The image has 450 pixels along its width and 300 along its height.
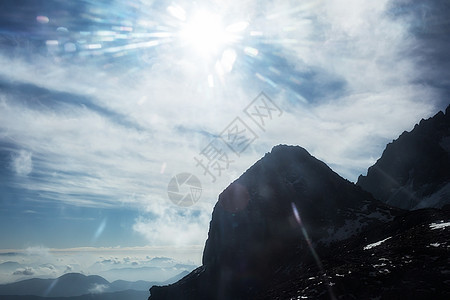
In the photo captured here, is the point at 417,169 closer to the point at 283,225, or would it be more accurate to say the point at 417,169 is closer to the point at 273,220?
the point at 283,225

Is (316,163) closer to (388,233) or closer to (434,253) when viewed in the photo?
(388,233)

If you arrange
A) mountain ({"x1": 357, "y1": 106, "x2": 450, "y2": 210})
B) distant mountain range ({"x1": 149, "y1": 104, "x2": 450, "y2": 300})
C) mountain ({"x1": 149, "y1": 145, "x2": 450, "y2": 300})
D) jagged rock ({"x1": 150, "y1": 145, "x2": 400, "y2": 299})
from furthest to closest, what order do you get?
mountain ({"x1": 357, "y1": 106, "x2": 450, "y2": 210}) → jagged rock ({"x1": 150, "y1": 145, "x2": 400, "y2": 299}) → mountain ({"x1": 149, "y1": 145, "x2": 450, "y2": 300}) → distant mountain range ({"x1": 149, "y1": 104, "x2": 450, "y2": 300})

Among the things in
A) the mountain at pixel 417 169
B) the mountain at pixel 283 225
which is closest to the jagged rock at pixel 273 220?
the mountain at pixel 283 225

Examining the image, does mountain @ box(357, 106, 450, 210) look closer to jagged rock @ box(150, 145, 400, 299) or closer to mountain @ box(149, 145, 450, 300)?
jagged rock @ box(150, 145, 400, 299)

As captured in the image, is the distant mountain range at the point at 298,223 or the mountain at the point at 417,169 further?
the mountain at the point at 417,169

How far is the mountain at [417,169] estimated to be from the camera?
3932 inches

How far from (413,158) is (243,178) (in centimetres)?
8123

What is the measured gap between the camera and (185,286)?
273ft

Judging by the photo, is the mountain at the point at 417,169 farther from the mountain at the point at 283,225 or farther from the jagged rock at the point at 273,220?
the mountain at the point at 283,225

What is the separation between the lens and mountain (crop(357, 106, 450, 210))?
99.9 metres

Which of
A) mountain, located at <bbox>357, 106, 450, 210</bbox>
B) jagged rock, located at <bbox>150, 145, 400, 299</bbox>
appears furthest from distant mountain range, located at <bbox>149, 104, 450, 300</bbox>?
mountain, located at <bbox>357, 106, 450, 210</bbox>

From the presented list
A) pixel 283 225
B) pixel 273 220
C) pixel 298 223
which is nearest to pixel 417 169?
pixel 298 223

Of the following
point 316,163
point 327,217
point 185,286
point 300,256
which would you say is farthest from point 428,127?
point 185,286

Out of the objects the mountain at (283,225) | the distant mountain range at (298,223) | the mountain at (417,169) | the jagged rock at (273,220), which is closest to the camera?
the distant mountain range at (298,223)
